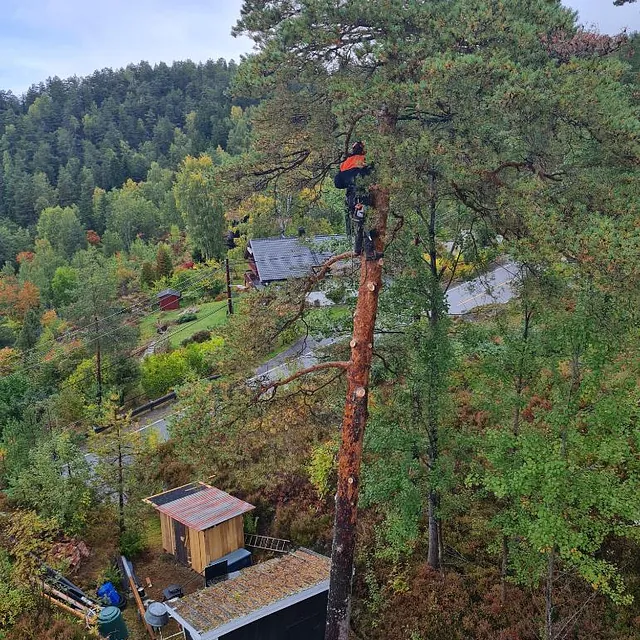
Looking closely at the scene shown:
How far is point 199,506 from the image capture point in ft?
47.5

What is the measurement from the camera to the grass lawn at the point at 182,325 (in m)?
34.6

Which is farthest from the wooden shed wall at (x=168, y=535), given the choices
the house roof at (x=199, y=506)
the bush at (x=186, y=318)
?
the bush at (x=186, y=318)

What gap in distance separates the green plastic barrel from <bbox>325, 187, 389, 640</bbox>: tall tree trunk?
202 inches

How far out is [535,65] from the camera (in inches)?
306

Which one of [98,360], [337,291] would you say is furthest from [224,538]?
[98,360]

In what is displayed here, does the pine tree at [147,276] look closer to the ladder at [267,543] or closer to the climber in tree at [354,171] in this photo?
the ladder at [267,543]

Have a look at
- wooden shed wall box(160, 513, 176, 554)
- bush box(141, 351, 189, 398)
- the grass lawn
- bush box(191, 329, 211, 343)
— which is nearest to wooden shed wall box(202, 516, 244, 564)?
wooden shed wall box(160, 513, 176, 554)

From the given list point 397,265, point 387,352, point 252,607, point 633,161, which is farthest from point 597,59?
point 252,607

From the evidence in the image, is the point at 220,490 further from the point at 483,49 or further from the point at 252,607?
the point at 483,49

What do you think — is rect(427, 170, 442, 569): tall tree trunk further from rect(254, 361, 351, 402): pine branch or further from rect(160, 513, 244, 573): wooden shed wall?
rect(160, 513, 244, 573): wooden shed wall

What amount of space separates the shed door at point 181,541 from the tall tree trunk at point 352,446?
7.03 meters

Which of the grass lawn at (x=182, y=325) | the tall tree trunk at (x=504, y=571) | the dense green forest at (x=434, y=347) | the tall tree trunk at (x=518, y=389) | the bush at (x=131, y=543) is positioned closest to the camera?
the dense green forest at (x=434, y=347)

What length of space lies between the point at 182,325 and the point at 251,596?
28.0 m

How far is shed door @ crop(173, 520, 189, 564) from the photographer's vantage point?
47.5ft
